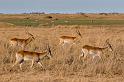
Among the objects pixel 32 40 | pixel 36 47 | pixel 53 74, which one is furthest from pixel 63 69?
pixel 32 40

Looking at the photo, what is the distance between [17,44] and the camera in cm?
2227

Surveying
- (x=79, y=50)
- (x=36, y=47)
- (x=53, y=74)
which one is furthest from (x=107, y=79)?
(x=36, y=47)

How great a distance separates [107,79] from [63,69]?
193 centimetres

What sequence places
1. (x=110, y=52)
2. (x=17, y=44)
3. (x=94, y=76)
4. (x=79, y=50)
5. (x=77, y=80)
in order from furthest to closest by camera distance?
(x=17, y=44) < (x=79, y=50) < (x=110, y=52) < (x=94, y=76) < (x=77, y=80)

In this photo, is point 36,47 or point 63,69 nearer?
point 63,69

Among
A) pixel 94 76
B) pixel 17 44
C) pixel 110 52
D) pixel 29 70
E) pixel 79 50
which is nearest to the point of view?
pixel 94 76

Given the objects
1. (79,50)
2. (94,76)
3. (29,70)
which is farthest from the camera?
(79,50)

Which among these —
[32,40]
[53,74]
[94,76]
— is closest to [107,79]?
[94,76]

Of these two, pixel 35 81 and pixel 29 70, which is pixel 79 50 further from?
pixel 35 81

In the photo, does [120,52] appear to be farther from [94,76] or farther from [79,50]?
[94,76]

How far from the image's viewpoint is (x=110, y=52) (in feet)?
59.5

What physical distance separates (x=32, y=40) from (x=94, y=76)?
9.28 m

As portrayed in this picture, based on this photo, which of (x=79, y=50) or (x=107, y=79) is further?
(x=79, y=50)

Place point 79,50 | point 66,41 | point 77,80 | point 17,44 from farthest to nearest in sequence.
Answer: point 66,41 < point 17,44 < point 79,50 < point 77,80
